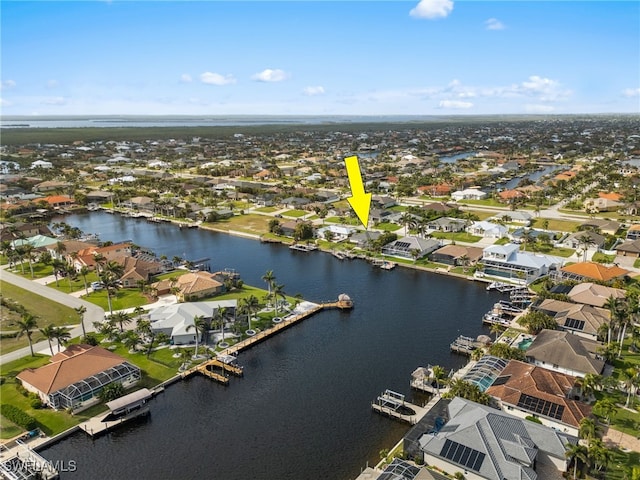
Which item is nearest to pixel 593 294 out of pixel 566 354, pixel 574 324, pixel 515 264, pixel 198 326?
pixel 574 324

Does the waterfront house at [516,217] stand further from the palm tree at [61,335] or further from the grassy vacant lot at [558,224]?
the palm tree at [61,335]

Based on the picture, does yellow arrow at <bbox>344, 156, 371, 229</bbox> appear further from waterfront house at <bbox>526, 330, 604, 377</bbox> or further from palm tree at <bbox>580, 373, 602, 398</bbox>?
waterfront house at <bbox>526, 330, 604, 377</bbox>

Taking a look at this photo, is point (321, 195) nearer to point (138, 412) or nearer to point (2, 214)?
point (2, 214)

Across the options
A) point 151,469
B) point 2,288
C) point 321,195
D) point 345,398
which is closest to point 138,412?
point 151,469

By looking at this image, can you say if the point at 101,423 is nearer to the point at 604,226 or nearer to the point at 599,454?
the point at 599,454

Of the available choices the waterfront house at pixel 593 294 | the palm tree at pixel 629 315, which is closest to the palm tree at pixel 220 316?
the palm tree at pixel 629 315

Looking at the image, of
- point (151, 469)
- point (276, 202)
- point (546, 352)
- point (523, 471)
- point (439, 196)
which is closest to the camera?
point (523, 471)
